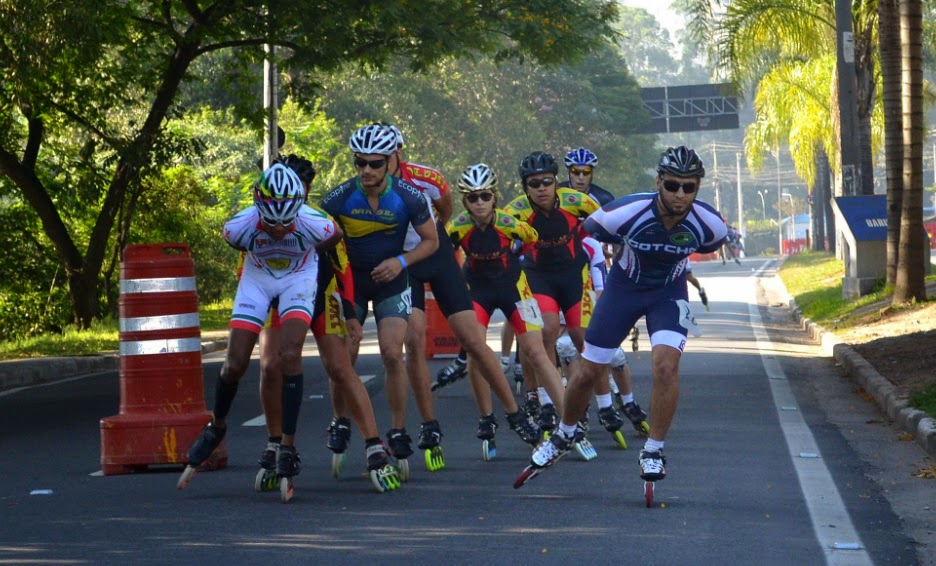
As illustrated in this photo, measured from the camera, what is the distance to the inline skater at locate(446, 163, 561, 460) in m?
10.8

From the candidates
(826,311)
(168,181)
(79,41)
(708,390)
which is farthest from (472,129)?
(708,390)

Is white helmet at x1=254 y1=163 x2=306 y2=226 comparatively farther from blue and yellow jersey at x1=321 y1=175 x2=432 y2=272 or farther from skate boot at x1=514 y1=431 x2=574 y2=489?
skate boot at x1=514 y1=431 x2=574 y2=489

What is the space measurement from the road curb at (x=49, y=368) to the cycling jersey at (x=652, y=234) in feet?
34.1

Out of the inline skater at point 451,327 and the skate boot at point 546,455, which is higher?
the inline skater at point 451,327

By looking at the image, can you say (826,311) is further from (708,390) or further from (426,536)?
(426,536)

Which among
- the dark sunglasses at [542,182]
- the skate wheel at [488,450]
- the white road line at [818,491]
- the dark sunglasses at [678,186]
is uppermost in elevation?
the dark sunglasses at [542,182]

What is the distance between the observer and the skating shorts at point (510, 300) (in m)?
10.9

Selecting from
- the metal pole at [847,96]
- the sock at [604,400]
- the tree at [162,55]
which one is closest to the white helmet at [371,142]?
the sock at [604,400]

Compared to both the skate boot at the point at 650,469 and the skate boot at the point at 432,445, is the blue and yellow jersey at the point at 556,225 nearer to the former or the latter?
the skate boot at the point at 432,445

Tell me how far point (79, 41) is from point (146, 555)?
13.3 meters

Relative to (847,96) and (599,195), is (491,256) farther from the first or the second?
(847,96)

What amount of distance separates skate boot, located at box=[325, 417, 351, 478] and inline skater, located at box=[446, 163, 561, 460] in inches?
50.3

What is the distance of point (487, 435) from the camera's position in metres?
10.3

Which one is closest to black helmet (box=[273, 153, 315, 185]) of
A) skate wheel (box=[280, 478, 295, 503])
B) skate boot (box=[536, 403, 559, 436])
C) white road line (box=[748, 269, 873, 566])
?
skate wheel (box=[280, 478, 295, 503])
